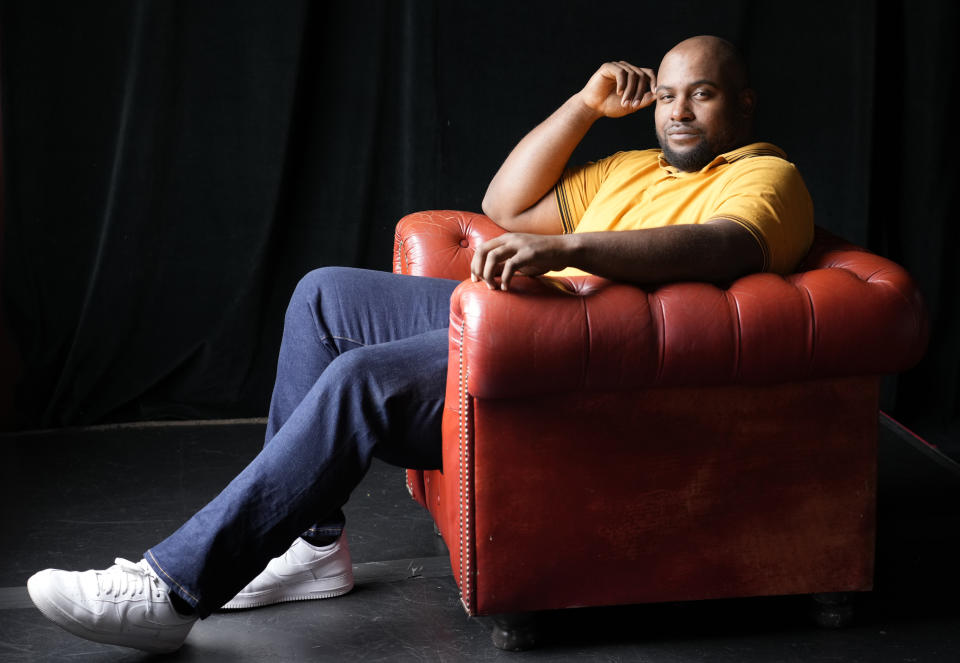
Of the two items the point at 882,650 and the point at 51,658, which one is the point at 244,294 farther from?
the point at 882,650

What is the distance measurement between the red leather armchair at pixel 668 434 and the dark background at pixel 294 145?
5.41 ft

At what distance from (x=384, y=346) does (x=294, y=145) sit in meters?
1.64

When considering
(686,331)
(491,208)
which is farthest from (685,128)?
(686,331)

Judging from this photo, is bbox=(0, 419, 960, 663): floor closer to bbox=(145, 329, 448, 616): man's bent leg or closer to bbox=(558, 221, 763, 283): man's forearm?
bbox=(145, 329, 448, 616): man's bent leg

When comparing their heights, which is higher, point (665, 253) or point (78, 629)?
point (665, 253)

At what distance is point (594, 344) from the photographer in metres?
1.68

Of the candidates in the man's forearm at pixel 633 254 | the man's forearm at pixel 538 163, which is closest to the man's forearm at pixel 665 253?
the man's forearm at pixel 633 254

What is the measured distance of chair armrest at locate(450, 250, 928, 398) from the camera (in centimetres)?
167

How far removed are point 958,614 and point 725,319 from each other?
0.80 meters

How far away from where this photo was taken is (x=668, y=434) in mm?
1798

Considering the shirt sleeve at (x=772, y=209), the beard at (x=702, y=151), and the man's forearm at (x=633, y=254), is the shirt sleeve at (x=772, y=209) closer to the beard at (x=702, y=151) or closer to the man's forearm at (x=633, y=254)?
the man's forearm at (x=633, y=254)

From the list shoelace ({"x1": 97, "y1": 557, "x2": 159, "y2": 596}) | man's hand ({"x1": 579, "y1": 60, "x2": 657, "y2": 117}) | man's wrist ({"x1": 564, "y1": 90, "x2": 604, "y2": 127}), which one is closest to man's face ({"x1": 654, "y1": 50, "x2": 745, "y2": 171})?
man's hand ({"x1": 579, "y1": 60, "x2": 657, "y2": 117})

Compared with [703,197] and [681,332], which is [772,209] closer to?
[703,197]

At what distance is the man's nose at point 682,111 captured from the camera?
7.22 feet
